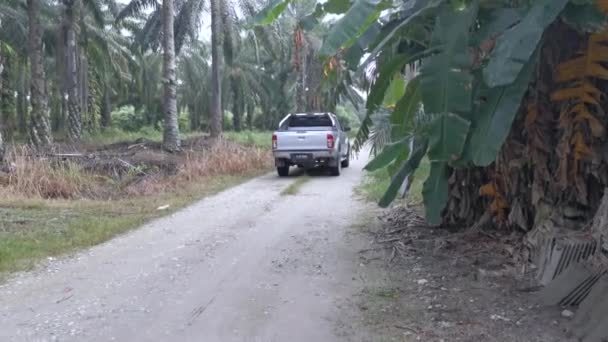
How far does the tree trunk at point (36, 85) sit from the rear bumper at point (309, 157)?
7649 mm

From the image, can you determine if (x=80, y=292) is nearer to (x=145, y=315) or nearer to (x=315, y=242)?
(x=145, y=315)

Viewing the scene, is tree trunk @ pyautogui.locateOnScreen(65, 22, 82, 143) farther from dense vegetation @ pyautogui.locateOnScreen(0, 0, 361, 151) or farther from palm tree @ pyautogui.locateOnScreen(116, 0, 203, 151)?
palm tree @ pyautogui.locateOnScreen(116, 0, 203, 151)

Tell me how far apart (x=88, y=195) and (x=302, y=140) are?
20.1 ft

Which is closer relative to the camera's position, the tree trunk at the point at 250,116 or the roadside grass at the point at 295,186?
the roadside grass at the point at 295,186

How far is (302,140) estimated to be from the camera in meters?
18.1

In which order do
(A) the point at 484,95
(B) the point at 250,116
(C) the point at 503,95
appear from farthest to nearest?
(B) the point at 250,116 < (A) the point at 484,95 < (C) the point at 503,95

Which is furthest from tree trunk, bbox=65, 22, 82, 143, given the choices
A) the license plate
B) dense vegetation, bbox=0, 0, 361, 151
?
the license plate

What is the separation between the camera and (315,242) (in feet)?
30.2

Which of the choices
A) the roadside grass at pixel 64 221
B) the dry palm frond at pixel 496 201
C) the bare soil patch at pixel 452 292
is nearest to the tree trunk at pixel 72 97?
the roadside grass at pixel 64 221

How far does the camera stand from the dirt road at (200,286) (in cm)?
568

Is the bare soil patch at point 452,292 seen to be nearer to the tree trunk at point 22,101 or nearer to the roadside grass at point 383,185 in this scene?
the roadside grass at point 383,185

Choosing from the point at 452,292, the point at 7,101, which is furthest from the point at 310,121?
the point at 7,101

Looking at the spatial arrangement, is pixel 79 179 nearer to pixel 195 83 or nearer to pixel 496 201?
pixel 496 201

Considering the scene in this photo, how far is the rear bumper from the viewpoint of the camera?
1812 centimetres
